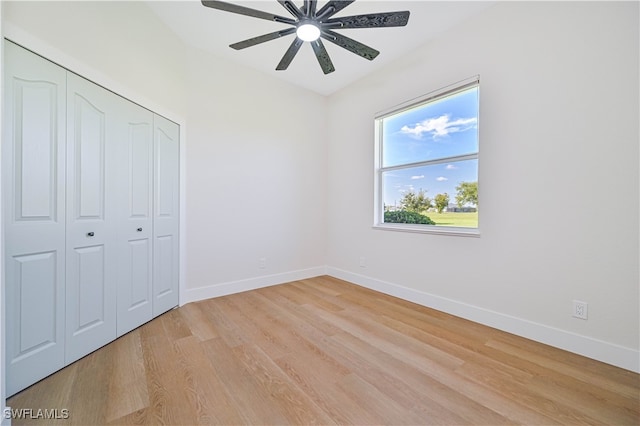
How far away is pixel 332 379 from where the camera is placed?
1.65 metres

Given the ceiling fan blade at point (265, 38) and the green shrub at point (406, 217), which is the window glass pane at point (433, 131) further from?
the ceiling fan blade at point (265, 38)

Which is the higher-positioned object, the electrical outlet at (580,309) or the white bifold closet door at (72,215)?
the white bifold closet door at (72,215)

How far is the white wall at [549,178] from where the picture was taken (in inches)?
70.4

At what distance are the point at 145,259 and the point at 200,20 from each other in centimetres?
234

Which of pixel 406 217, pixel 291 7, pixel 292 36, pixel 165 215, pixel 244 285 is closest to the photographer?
pixel 291 7

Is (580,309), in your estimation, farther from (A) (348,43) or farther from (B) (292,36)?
(B) (292,36)

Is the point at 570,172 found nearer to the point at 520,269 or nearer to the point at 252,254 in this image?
the point at 520,269

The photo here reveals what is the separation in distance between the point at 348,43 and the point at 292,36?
3.34 ft

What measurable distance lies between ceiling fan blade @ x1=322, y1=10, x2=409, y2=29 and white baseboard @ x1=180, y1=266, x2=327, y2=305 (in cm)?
286

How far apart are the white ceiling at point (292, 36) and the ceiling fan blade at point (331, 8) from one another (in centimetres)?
73

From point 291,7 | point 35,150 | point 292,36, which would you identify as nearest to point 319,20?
point 291,7

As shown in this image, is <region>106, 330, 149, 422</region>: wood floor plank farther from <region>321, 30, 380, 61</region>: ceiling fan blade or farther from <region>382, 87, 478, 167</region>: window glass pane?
<region>382, 87, 478, 167</region>: window glass pane

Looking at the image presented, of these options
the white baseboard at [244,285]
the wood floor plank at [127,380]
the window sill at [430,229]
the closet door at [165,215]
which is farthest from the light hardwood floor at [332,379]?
the window sill at [430,229]

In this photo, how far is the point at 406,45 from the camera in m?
2.92
